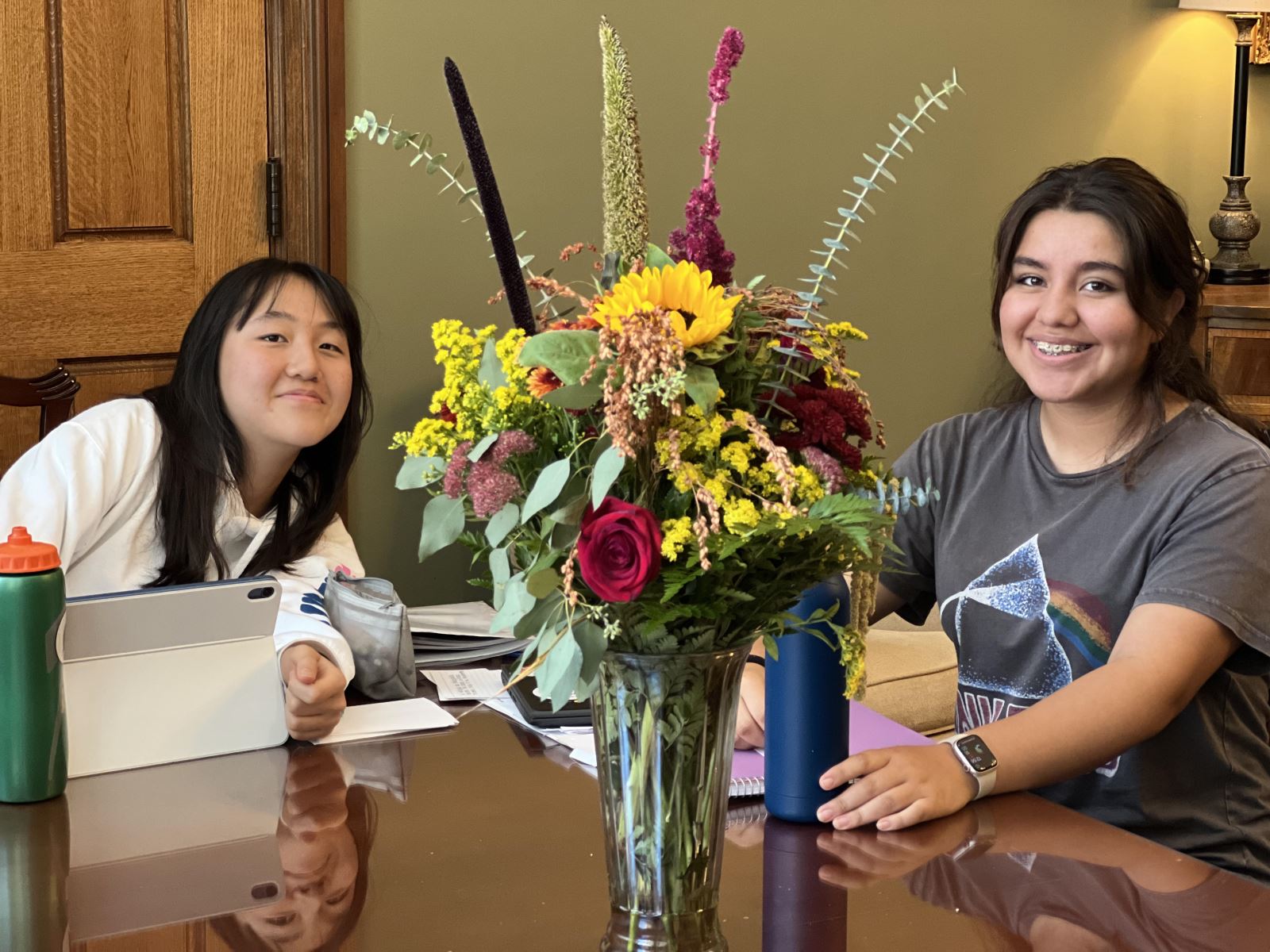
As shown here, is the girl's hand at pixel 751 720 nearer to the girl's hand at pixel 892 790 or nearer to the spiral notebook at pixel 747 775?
the spiral notebook at pixel 747 775

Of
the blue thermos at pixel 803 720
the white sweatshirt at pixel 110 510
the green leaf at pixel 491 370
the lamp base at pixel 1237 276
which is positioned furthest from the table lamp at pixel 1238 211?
the green leaf at pixel 491 370

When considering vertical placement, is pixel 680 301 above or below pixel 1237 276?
below

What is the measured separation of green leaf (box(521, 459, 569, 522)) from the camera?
33.7 inches

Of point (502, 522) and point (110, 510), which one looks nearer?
point (502, 522)

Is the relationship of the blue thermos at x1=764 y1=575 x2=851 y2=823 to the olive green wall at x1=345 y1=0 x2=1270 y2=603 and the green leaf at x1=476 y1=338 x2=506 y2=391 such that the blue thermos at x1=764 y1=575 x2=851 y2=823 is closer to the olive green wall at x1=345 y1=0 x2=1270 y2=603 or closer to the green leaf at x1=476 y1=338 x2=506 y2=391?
the green leaf at x1=476 y1=338 x2=506 y2=391

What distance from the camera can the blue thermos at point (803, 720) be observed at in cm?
120

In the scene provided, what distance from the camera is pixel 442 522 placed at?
3.08 feet

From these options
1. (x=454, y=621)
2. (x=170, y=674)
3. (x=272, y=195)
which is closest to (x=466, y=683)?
(x=454, y=621)

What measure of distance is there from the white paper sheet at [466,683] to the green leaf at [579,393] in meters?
0.82

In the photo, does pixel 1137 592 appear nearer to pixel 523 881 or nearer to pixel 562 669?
pixel 523 881

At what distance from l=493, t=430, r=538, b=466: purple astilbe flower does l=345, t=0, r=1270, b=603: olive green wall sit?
7.10ft

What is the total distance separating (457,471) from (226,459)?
1.22m

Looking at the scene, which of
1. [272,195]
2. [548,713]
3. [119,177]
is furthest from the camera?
[272,195]

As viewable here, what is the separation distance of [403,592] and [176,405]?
1.09 m
